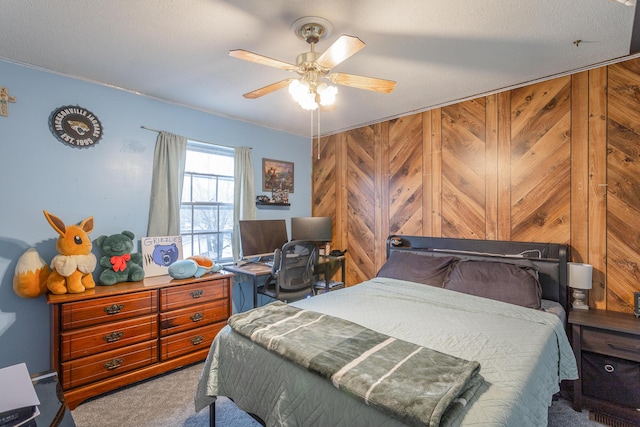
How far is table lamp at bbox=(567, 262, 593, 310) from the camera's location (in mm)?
2301

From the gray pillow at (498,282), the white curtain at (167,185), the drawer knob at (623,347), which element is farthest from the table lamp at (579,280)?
the white curtain at (167,185)

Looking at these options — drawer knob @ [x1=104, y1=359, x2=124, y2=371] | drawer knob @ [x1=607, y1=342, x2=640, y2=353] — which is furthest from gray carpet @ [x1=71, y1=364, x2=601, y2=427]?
drawer knob @ [x1=607, y1=342, x2=640, y2=353]

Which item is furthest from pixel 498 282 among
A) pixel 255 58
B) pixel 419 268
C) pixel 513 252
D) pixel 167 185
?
pixel 167 185

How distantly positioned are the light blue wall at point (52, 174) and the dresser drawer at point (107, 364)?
1.67 ft

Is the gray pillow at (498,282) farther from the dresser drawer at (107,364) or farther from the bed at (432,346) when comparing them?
the dresser drawer at (107,364)

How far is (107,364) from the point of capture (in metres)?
2.29

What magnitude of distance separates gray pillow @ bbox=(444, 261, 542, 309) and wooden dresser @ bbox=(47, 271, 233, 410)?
216 cm

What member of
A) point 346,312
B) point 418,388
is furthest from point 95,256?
point 418,388

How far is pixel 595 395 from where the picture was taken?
2.04 m

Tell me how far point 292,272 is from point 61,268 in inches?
74.9

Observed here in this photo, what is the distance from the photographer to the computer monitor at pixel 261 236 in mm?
3496

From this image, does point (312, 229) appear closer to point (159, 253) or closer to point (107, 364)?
point (159, 253)

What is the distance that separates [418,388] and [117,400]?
7.55 feet

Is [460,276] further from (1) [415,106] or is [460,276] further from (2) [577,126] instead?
(1) [415,106]
